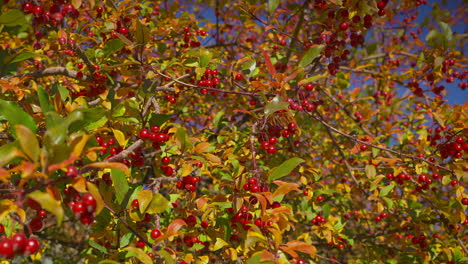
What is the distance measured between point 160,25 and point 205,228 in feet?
6.99

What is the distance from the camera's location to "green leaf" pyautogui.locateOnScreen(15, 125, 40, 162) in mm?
923

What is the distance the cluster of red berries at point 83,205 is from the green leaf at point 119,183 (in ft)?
0.74

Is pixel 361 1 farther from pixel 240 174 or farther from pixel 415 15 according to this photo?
pixel 415 15

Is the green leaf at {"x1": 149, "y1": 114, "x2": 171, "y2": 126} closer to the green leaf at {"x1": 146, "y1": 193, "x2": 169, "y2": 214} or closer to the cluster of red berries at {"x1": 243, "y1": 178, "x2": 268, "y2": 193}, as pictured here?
the green leaf at {"x1": 146, "y1": 193, "x2": 169, "y2": 214}

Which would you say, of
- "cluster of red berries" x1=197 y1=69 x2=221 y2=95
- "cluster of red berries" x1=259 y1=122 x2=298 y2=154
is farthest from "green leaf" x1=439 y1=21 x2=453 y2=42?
"cluster of red berries" x1=197 y1=69 x2=221 y2=95

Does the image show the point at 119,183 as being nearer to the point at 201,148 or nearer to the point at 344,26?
the point at 201,148

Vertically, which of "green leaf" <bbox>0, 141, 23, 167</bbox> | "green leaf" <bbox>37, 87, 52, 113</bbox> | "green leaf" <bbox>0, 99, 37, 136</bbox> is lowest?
"green leaf" <bbox>0, 141, 23, 167</bbox>

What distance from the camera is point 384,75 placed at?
3762 millimetres

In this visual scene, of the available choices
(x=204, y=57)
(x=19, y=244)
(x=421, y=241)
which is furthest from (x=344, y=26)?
(x=19, y=244)

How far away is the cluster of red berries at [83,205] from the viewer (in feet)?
3.50

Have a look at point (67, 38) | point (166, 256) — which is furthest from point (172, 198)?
point (67, 38)

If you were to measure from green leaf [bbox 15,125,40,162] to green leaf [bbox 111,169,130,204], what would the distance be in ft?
1.49

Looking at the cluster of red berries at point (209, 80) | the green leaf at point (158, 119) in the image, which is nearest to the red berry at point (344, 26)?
the cluster of red berries at point (209, 80)

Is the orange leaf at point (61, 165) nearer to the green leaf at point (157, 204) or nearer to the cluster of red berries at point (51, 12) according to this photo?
the green leaf at point (157, 204)
